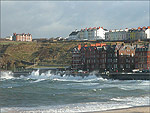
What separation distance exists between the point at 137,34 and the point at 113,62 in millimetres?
69185

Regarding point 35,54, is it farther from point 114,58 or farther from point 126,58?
point 126,58

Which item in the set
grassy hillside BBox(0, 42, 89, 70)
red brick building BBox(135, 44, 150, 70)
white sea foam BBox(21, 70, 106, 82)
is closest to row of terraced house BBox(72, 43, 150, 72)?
red brick building BBox(135, 44, 150, 70)

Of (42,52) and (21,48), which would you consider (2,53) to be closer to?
(21,48)

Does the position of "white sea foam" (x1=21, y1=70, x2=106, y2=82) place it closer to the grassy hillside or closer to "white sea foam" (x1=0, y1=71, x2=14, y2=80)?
"white sea foam" (x1=0, y1=71, x2=14, y2=80)

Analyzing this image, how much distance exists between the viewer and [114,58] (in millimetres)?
112125

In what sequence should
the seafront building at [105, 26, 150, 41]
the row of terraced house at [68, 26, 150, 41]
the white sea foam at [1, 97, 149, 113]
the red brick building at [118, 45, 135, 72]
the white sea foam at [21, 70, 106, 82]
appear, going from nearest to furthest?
the white sea foam at [1, 97, 149, 113]
the white sea foam at [21, 70, 106, 82]
the red brick building at [118, 45, 135, 72]
the seafront building at [105, 26, 150, 41]
the row of terraced house at [68, 26, 150, 41]

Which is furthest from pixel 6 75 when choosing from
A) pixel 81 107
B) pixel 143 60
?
pixel 81 107

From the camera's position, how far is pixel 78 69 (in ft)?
409

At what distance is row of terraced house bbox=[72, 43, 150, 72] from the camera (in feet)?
350

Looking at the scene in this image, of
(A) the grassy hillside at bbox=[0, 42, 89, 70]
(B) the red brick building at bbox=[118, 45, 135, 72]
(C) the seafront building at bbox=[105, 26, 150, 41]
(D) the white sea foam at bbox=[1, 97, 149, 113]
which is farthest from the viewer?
(C) the seafront building at bbox=[105, 26, 150, 41]

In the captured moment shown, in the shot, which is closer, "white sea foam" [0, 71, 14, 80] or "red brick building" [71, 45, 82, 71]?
"red brick building" [71, 45, 82, 71]

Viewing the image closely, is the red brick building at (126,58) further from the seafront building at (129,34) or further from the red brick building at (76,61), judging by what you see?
the seafront building at (129,34)

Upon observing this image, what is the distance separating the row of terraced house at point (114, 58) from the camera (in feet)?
350

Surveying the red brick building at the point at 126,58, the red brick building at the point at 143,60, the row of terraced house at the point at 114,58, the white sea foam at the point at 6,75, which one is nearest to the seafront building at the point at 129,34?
the row of terraced house at the point at 114,58
